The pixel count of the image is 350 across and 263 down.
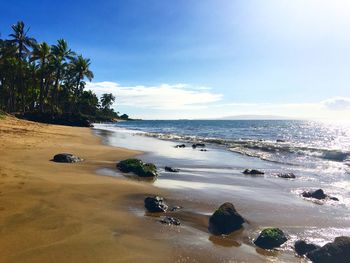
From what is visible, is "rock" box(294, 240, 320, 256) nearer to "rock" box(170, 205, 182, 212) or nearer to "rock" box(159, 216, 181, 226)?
"rock" box(159, 216, 181, 226)

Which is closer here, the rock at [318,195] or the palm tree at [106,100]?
the rock at [318,195]

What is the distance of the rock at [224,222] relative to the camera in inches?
336

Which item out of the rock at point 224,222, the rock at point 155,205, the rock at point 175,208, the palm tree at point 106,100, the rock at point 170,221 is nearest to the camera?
the rock at point 224,222

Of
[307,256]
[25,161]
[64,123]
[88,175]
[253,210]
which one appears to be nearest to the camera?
[307,256]

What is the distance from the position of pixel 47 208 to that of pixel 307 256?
6339mm

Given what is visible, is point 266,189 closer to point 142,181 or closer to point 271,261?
point 142,181

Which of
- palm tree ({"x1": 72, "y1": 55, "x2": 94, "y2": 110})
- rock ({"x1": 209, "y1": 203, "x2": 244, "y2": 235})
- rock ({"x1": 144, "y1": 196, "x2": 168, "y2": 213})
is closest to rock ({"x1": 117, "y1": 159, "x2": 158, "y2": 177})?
rock ({"x1": 144, "y1": 196, "x2": 168, "y2": 213})

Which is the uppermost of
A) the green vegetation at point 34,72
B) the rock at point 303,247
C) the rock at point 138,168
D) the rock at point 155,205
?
the green vegetation at point 34,72

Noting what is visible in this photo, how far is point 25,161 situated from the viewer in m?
15.6

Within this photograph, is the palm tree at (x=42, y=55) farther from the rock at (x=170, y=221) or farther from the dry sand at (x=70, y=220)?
the rock at (x=170, y=221)

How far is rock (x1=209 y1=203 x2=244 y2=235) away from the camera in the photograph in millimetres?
8523

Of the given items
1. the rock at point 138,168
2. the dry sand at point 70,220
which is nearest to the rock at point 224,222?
the dry sand at point 70,220

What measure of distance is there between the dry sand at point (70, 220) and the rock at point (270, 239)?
7.22 ft

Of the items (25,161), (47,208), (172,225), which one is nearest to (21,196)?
(47,208)
